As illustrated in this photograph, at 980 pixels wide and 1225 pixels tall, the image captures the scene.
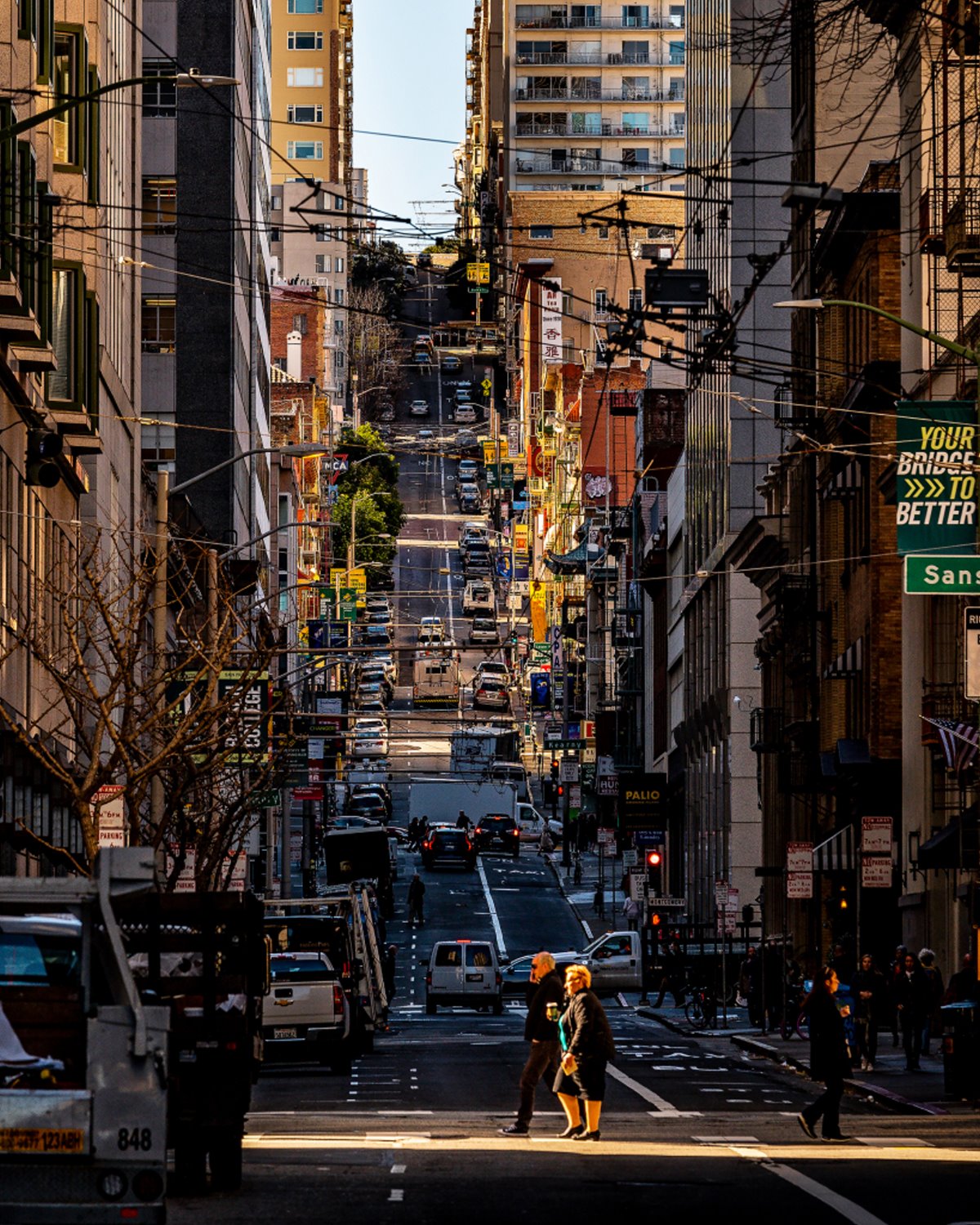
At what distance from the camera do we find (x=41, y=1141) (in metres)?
11.7

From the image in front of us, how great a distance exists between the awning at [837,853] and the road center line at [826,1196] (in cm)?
2933

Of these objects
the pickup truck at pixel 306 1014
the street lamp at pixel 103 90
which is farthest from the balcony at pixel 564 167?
the street lamp at pixel 103 90

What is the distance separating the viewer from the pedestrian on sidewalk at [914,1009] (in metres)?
33.5

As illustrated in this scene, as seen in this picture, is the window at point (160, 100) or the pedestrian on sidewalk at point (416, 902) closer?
the window at point (160, 100)

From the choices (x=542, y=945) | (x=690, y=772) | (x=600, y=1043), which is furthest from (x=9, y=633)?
(x=690, y=772)

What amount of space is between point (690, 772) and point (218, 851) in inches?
1630

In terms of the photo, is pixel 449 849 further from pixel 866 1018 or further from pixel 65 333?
pixel 866 1018

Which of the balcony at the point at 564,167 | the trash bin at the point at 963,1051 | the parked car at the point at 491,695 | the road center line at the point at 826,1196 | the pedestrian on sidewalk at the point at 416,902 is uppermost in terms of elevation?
the balcony at the point at 564,167

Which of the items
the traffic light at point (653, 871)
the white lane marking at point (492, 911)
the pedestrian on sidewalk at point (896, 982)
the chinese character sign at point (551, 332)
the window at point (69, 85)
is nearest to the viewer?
the pedestrian on sidewalk at point (896, 982)

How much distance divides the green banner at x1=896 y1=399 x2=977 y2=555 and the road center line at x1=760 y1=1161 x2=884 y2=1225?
7.46 m

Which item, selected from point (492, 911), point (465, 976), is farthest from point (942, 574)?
point (492, 911)

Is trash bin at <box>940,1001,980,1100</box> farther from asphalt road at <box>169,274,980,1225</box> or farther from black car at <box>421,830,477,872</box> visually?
black car at <box>421,830,477,872</box>

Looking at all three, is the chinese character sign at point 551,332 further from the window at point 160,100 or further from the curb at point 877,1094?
the curb at point 877,1094

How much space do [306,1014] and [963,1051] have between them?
33.3 ft
